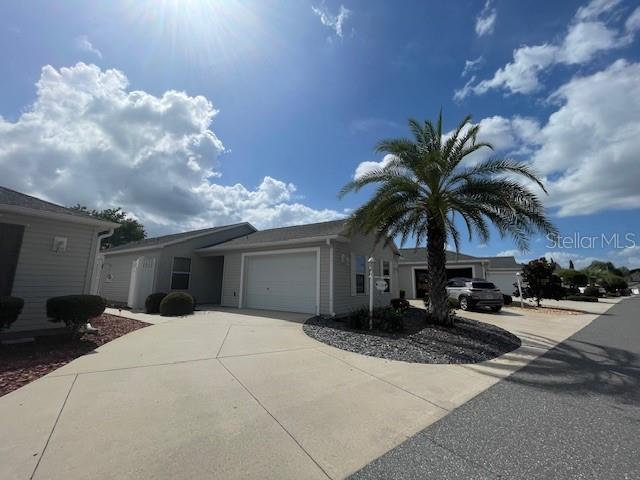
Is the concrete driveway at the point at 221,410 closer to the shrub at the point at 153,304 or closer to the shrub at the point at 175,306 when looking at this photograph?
the shrub at the point at 175,306

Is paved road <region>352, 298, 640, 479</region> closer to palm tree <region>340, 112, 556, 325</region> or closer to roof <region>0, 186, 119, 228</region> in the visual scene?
palm tree <region>340, 112, 556, 325</region>

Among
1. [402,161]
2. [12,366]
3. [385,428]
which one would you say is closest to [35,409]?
[12,366]

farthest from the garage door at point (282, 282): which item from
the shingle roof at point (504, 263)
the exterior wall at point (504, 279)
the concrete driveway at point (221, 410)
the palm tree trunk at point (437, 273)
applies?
the shingle roof at point (504, 263)

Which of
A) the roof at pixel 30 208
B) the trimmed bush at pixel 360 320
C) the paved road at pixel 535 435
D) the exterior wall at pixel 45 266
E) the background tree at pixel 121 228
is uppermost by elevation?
the background tree at pixel 121 228

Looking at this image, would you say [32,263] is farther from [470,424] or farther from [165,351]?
[470,424]

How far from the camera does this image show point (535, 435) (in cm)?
319

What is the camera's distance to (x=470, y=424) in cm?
339

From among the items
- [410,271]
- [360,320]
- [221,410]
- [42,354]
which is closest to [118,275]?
[42,354]

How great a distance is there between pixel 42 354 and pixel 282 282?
26.5 ft

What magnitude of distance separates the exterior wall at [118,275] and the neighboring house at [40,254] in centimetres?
668

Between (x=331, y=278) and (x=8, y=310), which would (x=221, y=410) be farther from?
(x=331, y=278)

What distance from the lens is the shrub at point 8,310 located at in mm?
5754

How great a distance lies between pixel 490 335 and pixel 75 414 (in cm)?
946

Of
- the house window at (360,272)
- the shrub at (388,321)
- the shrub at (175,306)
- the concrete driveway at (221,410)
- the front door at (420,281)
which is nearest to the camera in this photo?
the concrete driveway at (221,410)
